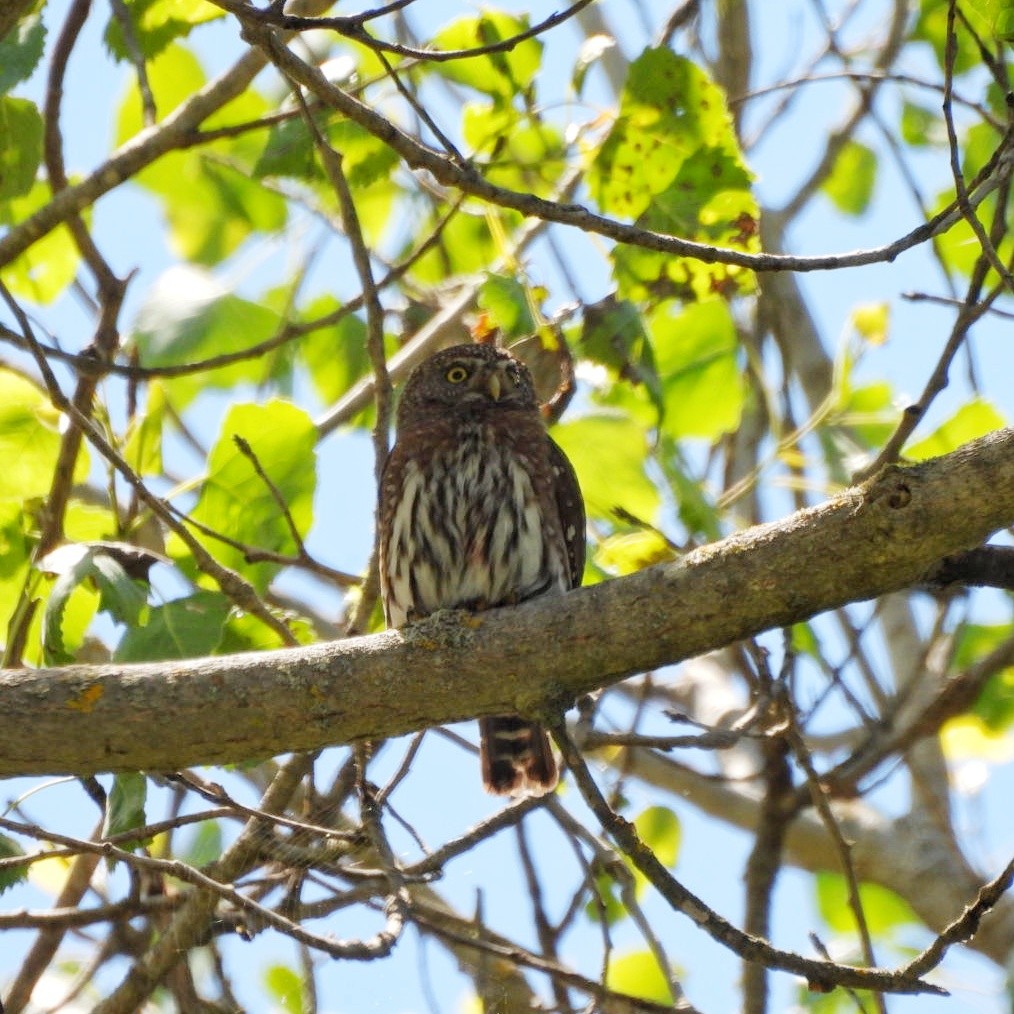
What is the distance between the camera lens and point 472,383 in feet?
17.9

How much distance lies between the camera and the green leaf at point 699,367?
5152mm

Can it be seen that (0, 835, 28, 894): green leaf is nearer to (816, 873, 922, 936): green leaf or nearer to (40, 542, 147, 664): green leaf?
(40, 542, 147, 664): green leaf

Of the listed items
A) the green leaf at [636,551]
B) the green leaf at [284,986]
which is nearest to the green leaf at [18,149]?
the green leaf at [636,551]

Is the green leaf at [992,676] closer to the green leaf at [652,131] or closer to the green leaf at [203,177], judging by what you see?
the green leaf at [652,131]

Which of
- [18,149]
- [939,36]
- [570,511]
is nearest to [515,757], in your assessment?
[570,511]

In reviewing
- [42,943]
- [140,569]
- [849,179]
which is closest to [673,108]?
[140,569]

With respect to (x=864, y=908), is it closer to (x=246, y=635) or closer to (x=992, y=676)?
(x=992, y=676)

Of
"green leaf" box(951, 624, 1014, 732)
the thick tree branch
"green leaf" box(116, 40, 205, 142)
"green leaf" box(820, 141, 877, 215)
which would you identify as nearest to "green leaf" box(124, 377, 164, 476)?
the thick tree branch

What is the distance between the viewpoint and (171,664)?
3170 mm

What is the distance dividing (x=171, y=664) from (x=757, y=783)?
13.0 ft

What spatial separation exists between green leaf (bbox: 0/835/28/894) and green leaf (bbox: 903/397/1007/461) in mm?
2721

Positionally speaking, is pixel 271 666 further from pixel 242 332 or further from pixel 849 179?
pixel 849 179

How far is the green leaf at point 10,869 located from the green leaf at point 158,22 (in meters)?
2.36

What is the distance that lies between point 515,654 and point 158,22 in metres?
2.43
